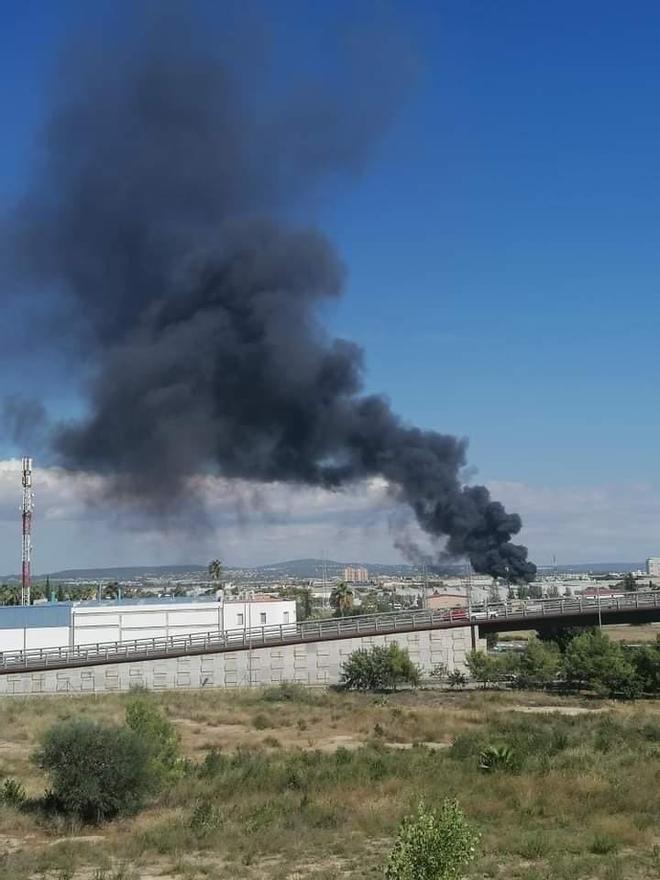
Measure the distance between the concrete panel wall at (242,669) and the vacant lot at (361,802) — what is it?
1540 centimetres

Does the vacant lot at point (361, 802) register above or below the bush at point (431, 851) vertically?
below

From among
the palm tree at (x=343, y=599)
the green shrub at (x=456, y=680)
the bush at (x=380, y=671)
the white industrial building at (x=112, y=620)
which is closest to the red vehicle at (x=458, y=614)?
the green shrub at (x=456, y=680)

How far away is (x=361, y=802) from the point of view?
21266 mm

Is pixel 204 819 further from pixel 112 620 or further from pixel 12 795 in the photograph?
pixel 112 620

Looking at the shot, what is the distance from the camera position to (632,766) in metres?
24.7

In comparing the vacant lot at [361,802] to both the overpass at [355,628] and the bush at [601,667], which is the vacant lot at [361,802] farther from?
the overpass at [355,628]

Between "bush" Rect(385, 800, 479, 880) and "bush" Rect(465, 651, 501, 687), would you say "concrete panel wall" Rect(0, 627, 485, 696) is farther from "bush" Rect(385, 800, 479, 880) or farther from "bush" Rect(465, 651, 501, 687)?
"bush" Rect(385, 800, 479, 880)

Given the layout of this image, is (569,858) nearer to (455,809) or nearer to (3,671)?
(455,809)

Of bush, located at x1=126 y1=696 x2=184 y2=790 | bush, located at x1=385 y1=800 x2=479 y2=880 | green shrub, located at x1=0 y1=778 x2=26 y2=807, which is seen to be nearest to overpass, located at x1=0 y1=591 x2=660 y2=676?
bush, located at x1=126 y1=696 x2=184 y2=790

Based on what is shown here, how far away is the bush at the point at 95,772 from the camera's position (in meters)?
20.1

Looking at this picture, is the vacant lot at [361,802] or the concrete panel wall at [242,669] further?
the concrete panel wall at [242,669]

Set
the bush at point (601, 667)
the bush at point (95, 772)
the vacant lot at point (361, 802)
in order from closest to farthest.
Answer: the vacant lot at point (361, 802) < the bush at point (95, 772) < the bush at point (601, 667)

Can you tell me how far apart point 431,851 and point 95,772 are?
12.2 metres

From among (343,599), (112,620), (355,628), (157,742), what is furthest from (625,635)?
(157,742)
